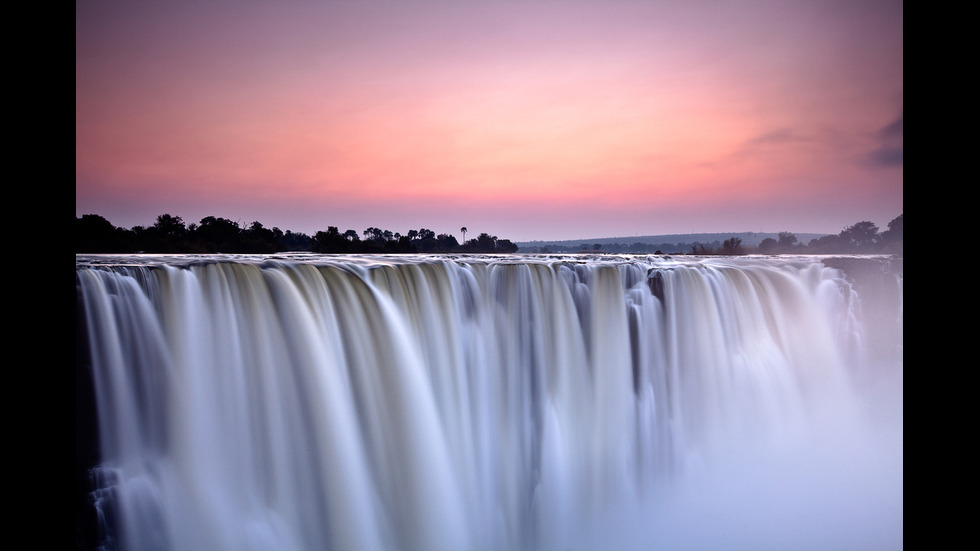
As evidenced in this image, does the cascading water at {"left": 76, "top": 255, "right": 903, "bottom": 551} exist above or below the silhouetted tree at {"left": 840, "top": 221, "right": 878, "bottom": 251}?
Result: below

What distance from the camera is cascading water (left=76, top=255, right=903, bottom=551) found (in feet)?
14.0

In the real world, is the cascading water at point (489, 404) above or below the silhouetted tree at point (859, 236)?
below

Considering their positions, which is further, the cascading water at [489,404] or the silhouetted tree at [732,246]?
the silhouetted tree at [732,246]

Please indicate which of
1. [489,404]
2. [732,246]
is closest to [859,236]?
[732,246]

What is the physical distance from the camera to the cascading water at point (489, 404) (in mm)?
4281

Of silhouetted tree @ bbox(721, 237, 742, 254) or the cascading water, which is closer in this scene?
the cascading water

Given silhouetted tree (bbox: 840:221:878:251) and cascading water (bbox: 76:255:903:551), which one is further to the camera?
silhouetted tree (bbox: 840:221:878:251)

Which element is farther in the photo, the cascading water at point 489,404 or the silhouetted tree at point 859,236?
the silhouetted tree at point 859,236

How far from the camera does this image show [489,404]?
18.7 ft

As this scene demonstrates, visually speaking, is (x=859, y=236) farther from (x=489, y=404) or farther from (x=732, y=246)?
(x=489, y=404)

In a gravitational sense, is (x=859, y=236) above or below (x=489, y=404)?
above
